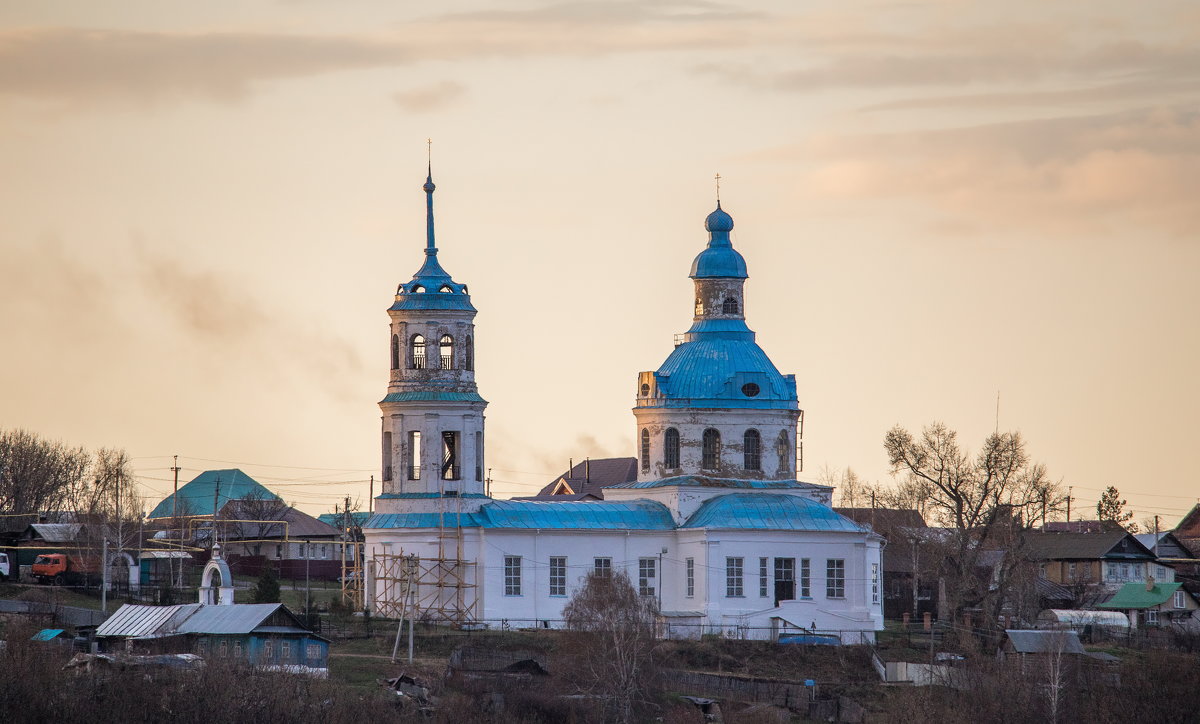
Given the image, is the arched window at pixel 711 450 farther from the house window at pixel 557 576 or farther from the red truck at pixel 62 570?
the red truck at pixel 62 570

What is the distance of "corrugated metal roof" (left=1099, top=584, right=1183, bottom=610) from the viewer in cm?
9494

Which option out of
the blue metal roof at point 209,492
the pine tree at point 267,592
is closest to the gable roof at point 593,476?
the blue metal roof at point 209,492

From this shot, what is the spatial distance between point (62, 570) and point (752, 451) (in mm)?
24147

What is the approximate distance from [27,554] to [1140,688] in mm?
40370

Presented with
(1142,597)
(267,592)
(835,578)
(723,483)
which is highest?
(723,483)

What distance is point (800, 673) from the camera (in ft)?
244

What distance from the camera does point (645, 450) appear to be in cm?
8444

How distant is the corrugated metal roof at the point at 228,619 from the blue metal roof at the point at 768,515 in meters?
16.9

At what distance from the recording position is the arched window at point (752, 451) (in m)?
83.1

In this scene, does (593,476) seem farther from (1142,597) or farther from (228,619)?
(228,619)

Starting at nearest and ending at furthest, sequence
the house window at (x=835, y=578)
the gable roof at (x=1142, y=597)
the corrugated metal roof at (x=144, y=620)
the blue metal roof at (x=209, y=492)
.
A: the corrugated metal roof at (x=144, y=620), the house window at (x=835, y=578), the gable roof at (x=1142, y=597), the blue metal roof at (x=209, y=492)

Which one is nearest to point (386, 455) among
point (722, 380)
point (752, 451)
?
point (722, 380)

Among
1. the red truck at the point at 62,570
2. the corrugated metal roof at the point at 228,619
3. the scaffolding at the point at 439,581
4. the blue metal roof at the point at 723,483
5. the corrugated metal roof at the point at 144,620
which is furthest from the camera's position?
the red truck at the point at 62,570

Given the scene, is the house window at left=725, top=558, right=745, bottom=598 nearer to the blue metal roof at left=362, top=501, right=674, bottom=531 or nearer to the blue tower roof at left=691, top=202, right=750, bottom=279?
the blue metal roof at left=362, top=501, right=674, bottom=531
